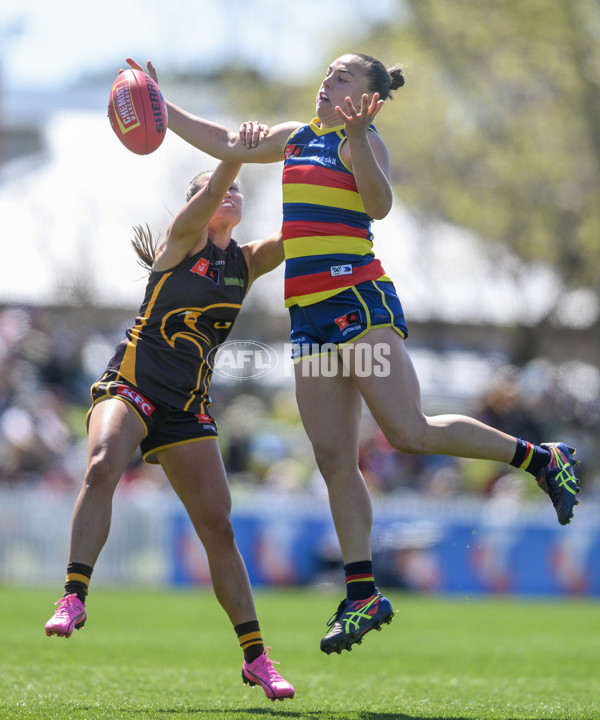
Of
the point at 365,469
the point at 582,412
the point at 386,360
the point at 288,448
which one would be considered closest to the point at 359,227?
the point at 386,360

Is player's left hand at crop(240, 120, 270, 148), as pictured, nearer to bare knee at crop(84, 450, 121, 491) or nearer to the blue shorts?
the blue shorts

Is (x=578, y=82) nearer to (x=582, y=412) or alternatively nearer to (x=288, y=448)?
(x=582, y=412)

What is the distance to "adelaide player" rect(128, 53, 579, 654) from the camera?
4.86 metres

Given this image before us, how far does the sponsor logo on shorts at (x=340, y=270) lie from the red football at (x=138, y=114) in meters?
1.07

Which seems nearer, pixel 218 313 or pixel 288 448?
pixel 218 313

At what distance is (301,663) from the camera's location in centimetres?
764

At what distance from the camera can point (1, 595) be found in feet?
40.5

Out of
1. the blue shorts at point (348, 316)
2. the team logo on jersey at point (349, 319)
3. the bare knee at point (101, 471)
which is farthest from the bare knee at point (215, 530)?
the team logo on jersey at point (349, 319)

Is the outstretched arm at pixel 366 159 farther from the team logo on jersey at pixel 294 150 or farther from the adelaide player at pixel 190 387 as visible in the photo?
the adelaide player at pixel 190 387

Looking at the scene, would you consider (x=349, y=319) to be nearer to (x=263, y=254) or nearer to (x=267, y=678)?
(x=263, y=254)

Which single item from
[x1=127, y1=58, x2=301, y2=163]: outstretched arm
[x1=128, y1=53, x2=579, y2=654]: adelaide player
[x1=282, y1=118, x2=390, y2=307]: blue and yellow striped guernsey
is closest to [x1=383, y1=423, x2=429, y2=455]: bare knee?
[x1=128, y1=53, x2=579, y2=654]: adelaide player

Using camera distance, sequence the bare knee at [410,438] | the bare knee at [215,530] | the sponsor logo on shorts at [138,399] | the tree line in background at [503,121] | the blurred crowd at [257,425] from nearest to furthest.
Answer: the bare knee at [410,438]
the sponsor logo on shorts at [138,399]
the bare knee at [215,530]
the blurred crowd at [257,425]
the tree line in background at [503,121]

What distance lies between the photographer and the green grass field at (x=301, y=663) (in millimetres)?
4992

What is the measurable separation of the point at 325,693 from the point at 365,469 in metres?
9.93
